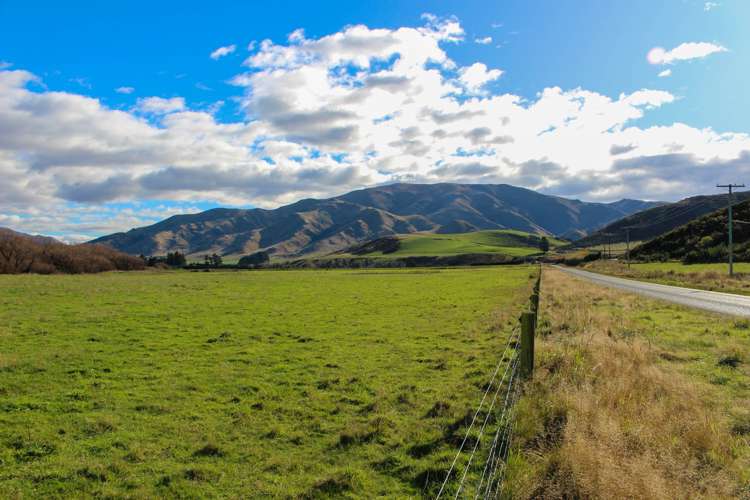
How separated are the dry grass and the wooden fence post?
36 cm

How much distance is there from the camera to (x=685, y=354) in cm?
1582

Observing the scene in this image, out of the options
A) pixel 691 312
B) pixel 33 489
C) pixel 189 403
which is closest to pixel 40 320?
pixel 189 403

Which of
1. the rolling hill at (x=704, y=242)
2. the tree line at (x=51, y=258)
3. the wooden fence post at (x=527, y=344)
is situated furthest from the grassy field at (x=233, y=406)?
the rolling hill at (x=704, y=242)

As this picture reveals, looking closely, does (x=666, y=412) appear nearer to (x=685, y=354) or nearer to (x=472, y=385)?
(x=472, y=385)

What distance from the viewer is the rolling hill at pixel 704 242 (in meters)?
99.2

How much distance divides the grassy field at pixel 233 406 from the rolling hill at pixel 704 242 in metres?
102

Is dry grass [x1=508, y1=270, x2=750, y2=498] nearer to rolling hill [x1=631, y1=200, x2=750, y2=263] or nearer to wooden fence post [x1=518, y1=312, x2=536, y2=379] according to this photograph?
wooden fence post [x1=518, y1=312, x2=536, y2=379]

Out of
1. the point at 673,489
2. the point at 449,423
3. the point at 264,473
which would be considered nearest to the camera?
the point at 673,489

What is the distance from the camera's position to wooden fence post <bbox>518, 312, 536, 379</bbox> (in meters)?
10.8

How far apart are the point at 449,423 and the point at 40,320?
26434 millimetres

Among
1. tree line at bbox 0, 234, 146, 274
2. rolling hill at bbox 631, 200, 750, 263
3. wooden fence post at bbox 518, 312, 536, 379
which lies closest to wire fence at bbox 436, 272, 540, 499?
wooden fence post at bbox 518, 312, 536, 379

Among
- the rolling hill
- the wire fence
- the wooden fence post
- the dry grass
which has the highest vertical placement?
the rolling hill

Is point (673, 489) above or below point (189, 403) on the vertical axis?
above

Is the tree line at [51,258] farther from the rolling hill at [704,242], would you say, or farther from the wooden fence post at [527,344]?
the rolling hill at [704,242]
